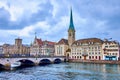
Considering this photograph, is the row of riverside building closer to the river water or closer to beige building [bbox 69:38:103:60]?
beige building [bbox 69:38:103:60]

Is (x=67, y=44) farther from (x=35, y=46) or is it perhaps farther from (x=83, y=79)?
(x=83, y=79)

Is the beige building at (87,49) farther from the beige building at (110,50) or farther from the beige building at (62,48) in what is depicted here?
the beige building at (62,48)

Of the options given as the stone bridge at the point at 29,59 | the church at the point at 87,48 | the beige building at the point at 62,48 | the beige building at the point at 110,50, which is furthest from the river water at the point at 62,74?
the beige building at the point at 62,48

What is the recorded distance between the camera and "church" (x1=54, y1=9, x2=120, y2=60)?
13525 cm

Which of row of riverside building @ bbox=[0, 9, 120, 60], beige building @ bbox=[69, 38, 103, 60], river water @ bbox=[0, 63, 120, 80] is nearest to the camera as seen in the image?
river water @ bbox=[0, 63, 120, 80]

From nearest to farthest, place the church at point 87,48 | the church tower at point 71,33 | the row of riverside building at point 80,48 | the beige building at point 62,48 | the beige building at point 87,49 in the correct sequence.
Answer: the church at point 87,48 < the row of riverside building at point 80,48 < the beige building at point 87,49 < the beige building at point 62,48 < the church tower at point 71,33

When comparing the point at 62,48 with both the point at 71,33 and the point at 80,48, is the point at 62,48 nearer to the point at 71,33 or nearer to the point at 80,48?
the point at 71,33

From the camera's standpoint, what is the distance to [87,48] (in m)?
150

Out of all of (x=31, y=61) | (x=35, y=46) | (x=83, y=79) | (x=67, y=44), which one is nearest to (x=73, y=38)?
(x=67, y=44)

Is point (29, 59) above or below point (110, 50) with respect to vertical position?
below

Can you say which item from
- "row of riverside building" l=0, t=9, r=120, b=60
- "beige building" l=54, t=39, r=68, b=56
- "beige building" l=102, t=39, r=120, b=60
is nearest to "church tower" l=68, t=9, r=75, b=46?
"row of riverside building" l=0, t=9, r=120, b=60

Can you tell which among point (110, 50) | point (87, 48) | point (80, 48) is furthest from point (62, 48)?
point (110, 50)

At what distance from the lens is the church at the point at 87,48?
444 feet

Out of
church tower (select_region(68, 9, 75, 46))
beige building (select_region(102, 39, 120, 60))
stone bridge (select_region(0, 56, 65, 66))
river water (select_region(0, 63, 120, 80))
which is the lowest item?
river water (select_region(0, 63, 120, 80))
